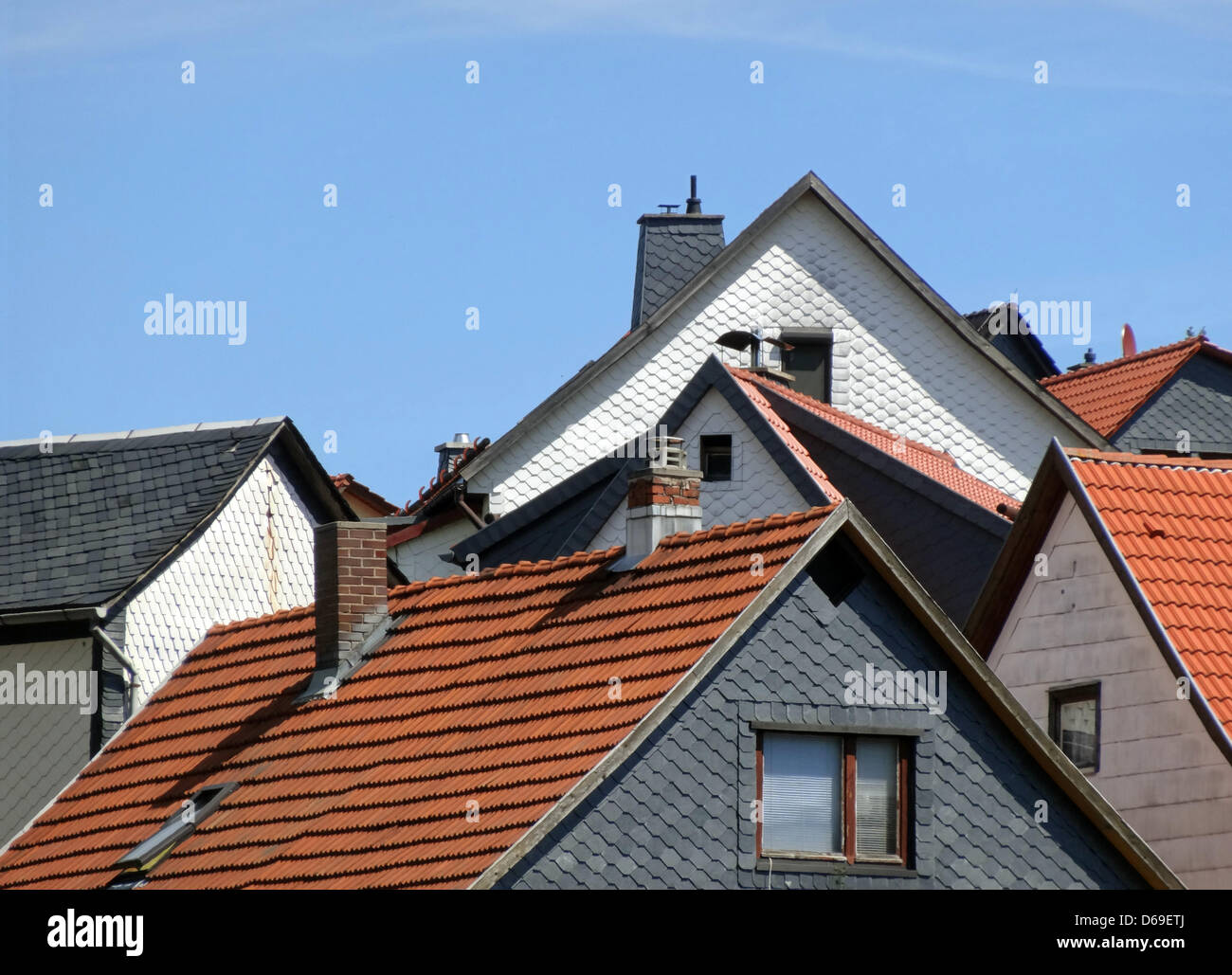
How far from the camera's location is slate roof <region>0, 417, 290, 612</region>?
28359 mm

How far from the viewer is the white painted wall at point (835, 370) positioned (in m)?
36.9

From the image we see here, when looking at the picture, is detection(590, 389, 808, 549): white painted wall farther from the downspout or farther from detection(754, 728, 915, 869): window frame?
detection(754, 728, 915, 869): window frame

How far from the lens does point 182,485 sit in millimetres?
29594

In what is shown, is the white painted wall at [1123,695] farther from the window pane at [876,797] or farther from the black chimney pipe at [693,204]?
the black chimney pipe at [693,204]

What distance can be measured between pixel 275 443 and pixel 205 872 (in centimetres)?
852

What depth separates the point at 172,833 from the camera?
2370 cm

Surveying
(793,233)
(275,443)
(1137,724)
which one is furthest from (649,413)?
(1137,724)

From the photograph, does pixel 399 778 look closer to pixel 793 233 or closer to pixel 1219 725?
pixel 1219 725

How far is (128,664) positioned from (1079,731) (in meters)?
9.81

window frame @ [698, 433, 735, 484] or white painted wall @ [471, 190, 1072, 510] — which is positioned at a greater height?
white painted wall @ [471, 190, 1072, 510]

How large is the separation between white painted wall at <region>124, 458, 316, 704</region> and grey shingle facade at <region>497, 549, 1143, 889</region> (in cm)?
859

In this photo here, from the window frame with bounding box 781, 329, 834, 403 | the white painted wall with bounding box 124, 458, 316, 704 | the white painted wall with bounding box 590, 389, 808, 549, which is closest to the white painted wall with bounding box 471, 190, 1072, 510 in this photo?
the window frame with bounding box 781, 329, 834, 403

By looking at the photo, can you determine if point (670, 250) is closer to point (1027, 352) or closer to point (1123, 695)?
point (1027, 352)

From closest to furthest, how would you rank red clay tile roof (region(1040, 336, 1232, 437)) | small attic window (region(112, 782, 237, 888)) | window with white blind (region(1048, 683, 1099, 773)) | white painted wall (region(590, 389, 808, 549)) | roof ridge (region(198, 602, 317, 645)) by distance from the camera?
small attic window (region(112, 782, 237, 888)), window with white blind (region(1048, 683, 1099, 773)), roof ridge (region(198, 602, 317, 645)), white painted wall (region(590, 389, 808, 549)), red clay tile roof (region(1040, 336, 1232, 437))
